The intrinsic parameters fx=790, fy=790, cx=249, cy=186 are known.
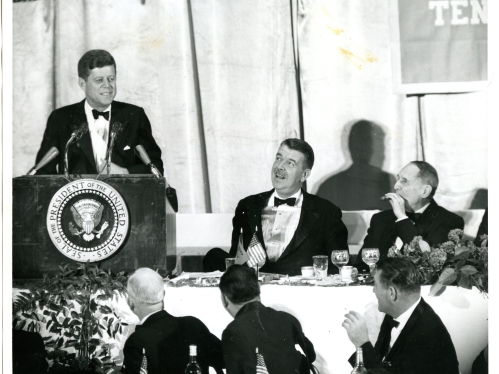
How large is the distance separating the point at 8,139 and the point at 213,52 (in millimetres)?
1229

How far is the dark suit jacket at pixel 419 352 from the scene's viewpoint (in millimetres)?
3912

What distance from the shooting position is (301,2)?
4.46m

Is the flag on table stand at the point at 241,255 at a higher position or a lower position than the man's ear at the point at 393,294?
higher

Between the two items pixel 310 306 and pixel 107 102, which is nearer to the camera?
pixel 310 306

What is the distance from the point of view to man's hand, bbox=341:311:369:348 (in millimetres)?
3947

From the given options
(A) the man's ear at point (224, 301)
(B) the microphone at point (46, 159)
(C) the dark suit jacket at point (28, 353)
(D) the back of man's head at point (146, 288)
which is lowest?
(C) the dark suit jacket at point (28, 353)

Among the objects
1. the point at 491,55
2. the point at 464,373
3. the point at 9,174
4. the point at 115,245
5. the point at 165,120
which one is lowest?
the point at 464,373

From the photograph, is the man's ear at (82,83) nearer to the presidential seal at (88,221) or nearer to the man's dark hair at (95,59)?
the man's dark hair at (95,59)

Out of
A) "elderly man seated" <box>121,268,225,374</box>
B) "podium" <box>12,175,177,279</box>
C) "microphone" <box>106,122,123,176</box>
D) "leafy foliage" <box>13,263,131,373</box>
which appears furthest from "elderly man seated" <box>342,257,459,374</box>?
"microphone" <box>106,122,123,176</box>

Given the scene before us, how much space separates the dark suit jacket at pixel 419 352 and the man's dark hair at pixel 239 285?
610 millimetres

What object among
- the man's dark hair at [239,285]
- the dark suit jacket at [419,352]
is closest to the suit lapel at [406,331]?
the dark suit jacket at [419,352]

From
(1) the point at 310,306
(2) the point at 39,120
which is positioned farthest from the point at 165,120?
(1) the point at 310,306

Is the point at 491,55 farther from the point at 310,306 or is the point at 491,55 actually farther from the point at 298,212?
the point at 310,306

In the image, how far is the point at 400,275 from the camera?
4047mm
